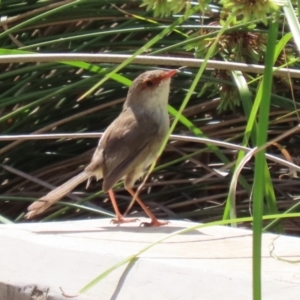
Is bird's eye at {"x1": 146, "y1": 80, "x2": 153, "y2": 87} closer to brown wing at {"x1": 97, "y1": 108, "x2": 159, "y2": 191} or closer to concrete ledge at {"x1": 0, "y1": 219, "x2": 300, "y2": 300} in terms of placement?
brown wing at {"x1": 97, "y1": 108, "x2": 159, "y2": 191}

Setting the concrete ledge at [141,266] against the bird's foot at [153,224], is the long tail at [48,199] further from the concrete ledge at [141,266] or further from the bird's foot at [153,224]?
the concrete ledge at [141,266]

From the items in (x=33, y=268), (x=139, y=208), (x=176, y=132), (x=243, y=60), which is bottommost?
(x=139, y=208)

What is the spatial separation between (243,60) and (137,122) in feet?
3.88

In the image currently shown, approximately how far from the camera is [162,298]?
1.42m

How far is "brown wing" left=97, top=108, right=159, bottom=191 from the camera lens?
298cm

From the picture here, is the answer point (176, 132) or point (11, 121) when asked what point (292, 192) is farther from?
point (11, 121)

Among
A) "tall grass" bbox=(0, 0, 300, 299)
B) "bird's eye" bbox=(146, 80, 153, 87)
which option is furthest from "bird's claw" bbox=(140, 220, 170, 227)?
"bird's eye" bbox=(146, 80, 153, 87)

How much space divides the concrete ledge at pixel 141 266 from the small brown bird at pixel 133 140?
0.91m

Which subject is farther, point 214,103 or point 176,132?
point 176,132

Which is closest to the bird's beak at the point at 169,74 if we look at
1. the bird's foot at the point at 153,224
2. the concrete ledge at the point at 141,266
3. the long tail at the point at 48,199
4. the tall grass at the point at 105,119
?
the tall grass at the point at 105,119

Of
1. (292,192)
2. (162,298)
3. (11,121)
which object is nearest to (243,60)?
(162,298)

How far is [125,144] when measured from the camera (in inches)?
122

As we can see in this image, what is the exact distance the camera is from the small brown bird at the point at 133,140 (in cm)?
295

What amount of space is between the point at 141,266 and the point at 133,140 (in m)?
1.64
